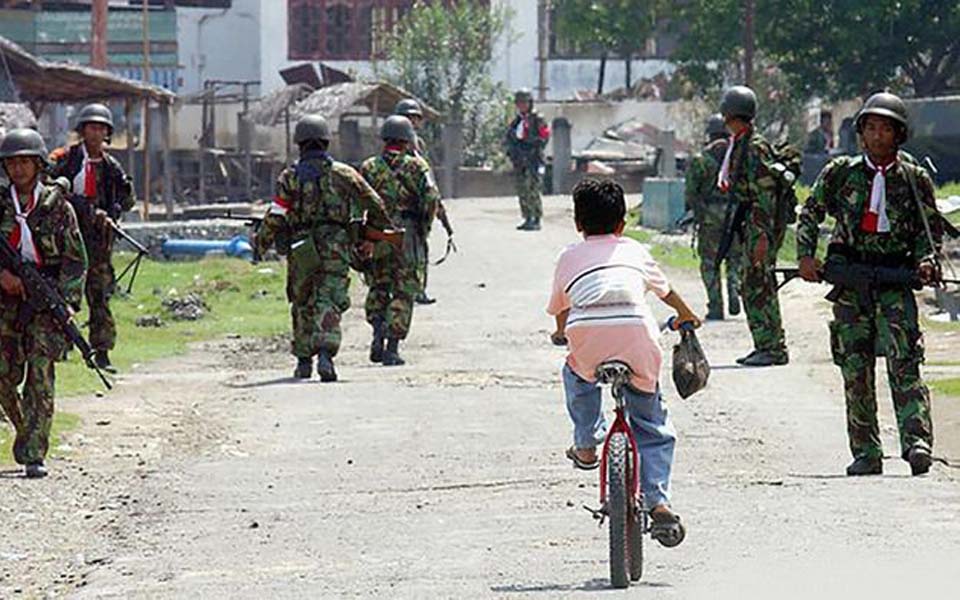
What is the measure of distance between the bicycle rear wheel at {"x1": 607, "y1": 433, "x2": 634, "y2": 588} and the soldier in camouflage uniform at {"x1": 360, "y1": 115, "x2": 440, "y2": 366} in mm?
9881

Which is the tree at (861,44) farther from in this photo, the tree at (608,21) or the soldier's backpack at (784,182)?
the soldier's backpack at (784,182)

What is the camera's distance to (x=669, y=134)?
49.7m

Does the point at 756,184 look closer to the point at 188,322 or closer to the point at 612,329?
the point at 188,322

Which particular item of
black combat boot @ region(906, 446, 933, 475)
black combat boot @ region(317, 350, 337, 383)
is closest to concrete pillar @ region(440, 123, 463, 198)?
black combat boot @ region(317, 350, 337, 383)

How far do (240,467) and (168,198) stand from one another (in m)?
28.2

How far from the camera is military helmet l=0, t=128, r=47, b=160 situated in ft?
40.4

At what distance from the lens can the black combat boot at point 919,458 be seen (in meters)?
11.3

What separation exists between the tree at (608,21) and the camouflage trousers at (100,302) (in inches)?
1910

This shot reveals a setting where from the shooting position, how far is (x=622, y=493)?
847 centimetres

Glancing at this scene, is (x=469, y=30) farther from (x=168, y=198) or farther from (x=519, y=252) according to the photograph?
(x=519, y=252)

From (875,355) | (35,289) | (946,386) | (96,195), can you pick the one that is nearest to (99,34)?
(96,195)

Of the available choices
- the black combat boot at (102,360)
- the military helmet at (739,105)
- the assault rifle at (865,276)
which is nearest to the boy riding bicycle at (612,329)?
the assault rifle at (865,276)

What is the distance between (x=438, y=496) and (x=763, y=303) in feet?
20.1

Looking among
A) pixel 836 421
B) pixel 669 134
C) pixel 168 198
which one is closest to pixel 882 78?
pixel 669 134
